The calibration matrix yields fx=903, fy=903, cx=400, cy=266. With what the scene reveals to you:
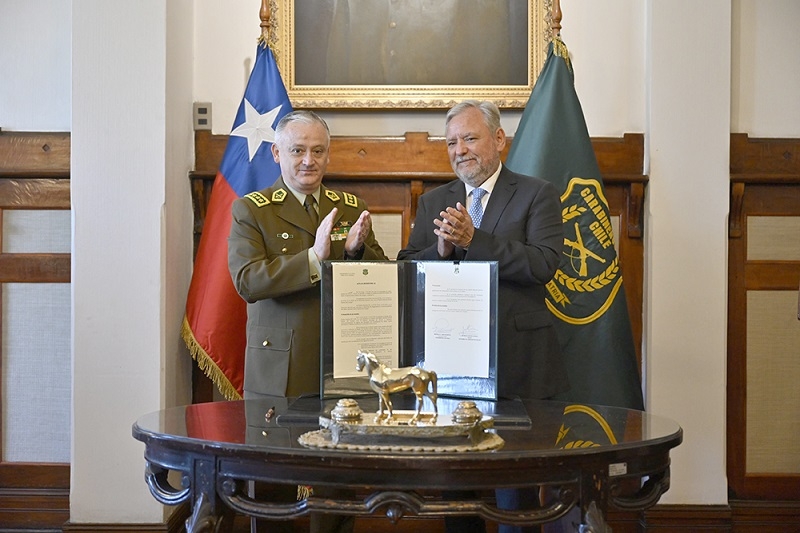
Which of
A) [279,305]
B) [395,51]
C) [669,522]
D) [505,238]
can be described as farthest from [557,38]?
[669,522]

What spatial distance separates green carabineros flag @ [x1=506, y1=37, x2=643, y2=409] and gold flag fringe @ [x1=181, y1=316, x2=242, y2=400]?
1264 mm

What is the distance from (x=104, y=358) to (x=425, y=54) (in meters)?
1.77

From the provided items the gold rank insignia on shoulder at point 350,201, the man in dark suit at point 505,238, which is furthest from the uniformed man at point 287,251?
the man in dark suit at point 505,238

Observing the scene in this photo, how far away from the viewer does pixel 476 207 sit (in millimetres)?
2633

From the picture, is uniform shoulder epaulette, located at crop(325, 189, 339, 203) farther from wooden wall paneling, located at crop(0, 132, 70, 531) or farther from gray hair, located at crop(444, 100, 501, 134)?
wooden wall paneling, located at crop(0, 132, 70, 531)

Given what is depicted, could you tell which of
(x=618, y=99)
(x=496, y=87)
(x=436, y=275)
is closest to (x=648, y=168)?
(x=618, y=99)

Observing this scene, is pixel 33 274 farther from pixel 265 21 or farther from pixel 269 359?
pixel 269 359

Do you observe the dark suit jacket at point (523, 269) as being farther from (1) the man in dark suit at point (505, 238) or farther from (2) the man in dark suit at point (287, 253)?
(2) the man in dark suit at point (287, 253)

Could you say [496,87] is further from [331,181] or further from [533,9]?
[331,181]

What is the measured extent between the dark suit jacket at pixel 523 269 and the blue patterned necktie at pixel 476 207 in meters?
0.03

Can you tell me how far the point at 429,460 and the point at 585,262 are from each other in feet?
6.58

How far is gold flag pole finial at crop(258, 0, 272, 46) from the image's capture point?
3.58 m

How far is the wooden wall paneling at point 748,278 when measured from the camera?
3676 millimetres

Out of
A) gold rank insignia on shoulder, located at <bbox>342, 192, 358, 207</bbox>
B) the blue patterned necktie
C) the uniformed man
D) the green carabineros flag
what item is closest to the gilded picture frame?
the green carabineros flag
